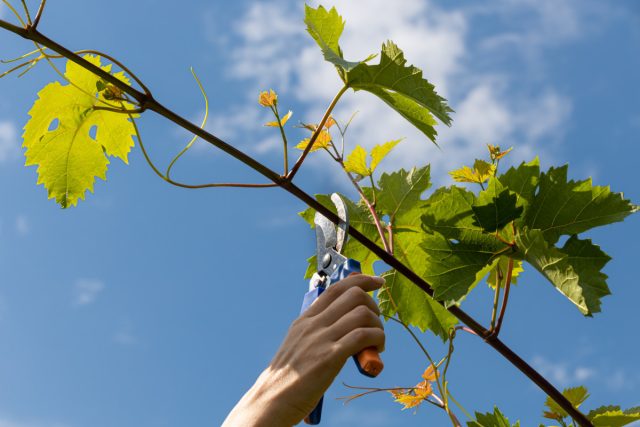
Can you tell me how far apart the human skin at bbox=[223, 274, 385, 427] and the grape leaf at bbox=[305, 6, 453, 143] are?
355 millimetres

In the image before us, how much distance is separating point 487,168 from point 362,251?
350 millimetres

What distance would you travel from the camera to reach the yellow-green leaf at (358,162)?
5.62 ft

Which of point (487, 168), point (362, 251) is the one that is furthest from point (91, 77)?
point (487, 168)

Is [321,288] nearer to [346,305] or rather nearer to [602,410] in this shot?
[346,305]

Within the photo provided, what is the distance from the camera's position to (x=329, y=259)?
1.53 metres

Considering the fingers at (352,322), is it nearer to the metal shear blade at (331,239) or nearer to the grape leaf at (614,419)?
the metal shear blade at (331,239)

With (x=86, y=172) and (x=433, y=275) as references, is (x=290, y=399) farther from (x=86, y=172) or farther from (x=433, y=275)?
(x=86, y=172)

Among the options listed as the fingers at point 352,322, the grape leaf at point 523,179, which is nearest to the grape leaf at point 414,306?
the grape leaf at point 523,179

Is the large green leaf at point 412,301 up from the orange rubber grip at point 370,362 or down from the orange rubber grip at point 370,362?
up

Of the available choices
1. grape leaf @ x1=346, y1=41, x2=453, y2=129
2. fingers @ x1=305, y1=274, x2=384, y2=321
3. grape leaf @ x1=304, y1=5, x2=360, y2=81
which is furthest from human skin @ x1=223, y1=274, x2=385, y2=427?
grape leaf @ x1=304, y1=5, x2=360, y2=81

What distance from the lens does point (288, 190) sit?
4.59 feet

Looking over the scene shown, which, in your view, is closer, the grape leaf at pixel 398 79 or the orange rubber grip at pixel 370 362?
the orange rubber grip at pixel 370 362

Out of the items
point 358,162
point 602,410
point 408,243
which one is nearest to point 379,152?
point 358,162

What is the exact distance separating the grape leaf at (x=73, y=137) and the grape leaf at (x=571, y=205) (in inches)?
35.9
